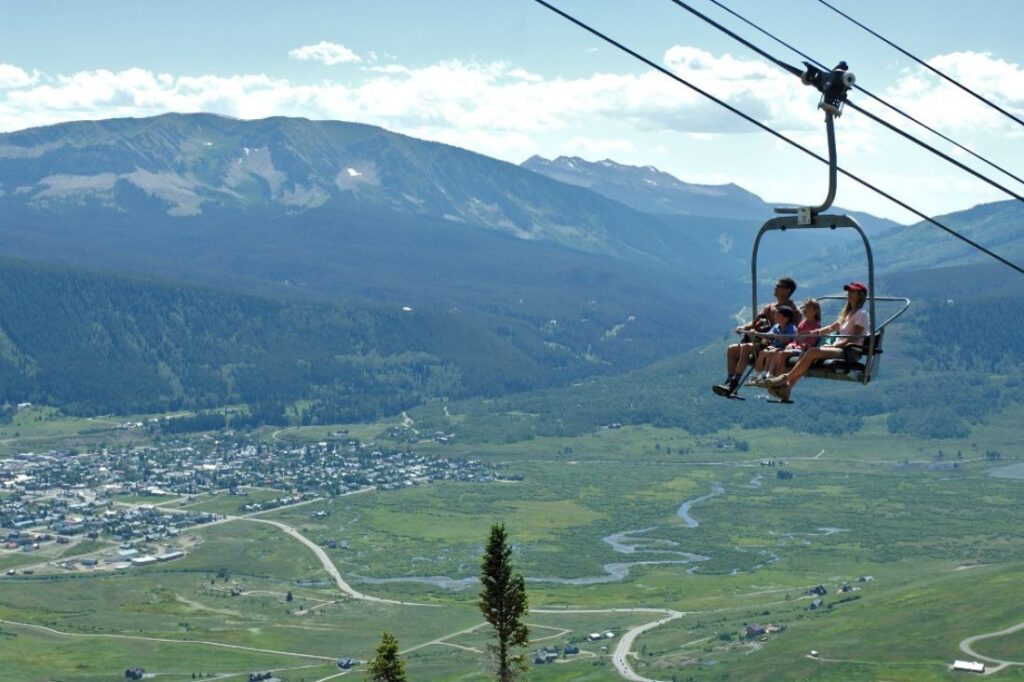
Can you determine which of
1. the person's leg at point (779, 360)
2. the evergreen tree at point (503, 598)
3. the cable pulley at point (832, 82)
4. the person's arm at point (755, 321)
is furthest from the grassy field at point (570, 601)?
the cable pulley at point (832, 82)

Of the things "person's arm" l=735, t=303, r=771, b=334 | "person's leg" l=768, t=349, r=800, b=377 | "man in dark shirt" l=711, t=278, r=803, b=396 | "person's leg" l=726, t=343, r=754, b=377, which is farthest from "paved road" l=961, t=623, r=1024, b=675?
"person's leg" l=768, t=349, r=800, b=377

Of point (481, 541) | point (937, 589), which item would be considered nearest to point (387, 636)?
point (937, 589)

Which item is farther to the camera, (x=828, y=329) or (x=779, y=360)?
(x=828, y=329)

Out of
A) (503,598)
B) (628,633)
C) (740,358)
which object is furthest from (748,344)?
(628,633)

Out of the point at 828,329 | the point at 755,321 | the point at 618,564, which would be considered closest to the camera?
the point at 828,329

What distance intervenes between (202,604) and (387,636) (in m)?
101

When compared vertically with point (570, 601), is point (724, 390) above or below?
above

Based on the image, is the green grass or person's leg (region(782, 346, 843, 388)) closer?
person's leg (region(782, 346, 843, 388))

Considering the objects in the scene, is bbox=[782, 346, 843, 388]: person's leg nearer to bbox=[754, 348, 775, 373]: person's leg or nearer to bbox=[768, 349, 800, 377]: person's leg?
bbox=[768, 349, 800, 377]: person's leg

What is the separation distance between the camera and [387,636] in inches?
2138

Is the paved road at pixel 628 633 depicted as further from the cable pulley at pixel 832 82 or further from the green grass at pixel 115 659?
the cable pulley at pixel 832 82

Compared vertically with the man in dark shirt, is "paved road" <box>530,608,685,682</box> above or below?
below

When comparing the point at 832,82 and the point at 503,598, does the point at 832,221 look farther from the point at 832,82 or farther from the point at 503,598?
the point at 503,598

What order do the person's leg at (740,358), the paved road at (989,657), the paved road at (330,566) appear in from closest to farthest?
the person's leg at (740,358)
the paved road at (989,657)
the paved road at (330,566)
